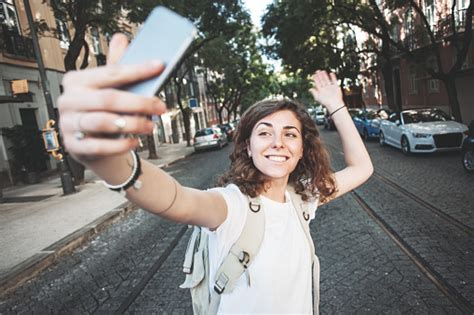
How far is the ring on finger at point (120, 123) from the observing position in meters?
0.72

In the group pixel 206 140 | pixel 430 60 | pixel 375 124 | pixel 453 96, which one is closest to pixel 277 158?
pixel 453 96

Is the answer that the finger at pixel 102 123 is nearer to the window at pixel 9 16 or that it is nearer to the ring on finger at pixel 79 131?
the ring on finger at pixel 79 131

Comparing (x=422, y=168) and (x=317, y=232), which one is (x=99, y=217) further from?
(x=422, y=168)

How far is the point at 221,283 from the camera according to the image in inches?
56.5

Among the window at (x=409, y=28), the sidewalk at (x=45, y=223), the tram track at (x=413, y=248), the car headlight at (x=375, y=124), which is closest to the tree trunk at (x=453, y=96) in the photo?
the car headlight at (x=375, y=124)

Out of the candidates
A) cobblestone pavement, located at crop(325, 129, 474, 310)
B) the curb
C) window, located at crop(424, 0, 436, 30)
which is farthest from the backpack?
window, located at crop(424, 0, 436, 30)

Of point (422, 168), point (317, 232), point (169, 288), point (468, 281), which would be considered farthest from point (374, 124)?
point (169, 288)

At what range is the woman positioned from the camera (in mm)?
721

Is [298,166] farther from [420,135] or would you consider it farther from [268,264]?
[420,135]

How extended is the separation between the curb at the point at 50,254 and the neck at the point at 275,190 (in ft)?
14.0

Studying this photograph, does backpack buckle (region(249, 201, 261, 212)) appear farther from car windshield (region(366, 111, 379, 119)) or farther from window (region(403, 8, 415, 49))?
window (region(403, 8, 415, 49))

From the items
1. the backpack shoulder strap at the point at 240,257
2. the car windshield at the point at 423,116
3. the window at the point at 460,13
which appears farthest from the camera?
the window at the point at 460,13

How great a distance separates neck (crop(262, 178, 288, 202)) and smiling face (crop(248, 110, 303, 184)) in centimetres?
2

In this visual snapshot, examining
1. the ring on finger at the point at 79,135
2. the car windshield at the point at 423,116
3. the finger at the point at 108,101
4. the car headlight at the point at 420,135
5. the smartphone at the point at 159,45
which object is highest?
the smartphone at the point at 159,45
